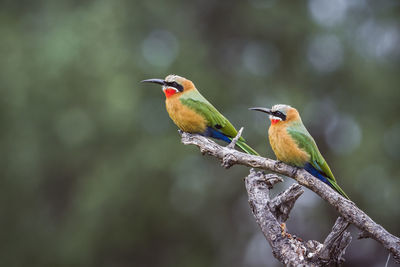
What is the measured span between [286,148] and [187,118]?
1.25 meters

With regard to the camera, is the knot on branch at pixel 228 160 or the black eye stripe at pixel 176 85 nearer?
the knot on branch at pixel 228 160

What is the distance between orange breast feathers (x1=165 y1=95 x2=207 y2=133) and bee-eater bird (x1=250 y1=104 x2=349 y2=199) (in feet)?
2.94

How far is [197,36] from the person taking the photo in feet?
52.5

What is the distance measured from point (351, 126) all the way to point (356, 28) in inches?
106

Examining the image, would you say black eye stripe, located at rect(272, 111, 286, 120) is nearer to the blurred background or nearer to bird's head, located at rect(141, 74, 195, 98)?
bird's head, located at rect(141, 74, 195, 98)

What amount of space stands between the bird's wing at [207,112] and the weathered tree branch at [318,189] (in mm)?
365

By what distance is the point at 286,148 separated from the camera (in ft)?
16.8

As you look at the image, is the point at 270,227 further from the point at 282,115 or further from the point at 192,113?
the point at 192,113

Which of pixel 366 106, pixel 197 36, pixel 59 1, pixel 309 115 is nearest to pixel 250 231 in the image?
pixel 309 115

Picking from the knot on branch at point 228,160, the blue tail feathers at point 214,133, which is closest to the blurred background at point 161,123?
the blue tail feathers at point 214,133

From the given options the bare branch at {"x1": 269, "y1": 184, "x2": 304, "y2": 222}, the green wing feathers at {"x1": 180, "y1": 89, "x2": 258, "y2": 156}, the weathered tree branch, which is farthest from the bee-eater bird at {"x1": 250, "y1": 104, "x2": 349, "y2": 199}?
the green wing feathers at {"x1": 180, "y1": 89, "x2": 258, "y2": 156}

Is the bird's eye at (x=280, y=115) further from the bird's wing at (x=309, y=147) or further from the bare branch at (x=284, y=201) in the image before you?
the bare branch at (x=284, y=201)

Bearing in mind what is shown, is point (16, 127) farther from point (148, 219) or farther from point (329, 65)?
point (329, 65)

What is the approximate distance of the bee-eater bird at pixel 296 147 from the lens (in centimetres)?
505
